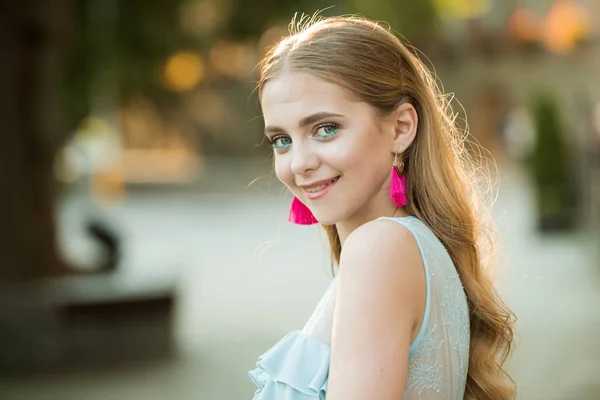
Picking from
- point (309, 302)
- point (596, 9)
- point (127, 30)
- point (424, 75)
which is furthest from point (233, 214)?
point (424, 75)

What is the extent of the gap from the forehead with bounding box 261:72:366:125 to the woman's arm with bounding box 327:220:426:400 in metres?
0.26

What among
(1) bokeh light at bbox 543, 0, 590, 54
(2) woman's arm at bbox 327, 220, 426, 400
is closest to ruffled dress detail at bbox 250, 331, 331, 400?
(2) woman's arm at bbox 327, 220, 426, 400

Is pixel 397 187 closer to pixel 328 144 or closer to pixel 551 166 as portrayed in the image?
pixel 328 144

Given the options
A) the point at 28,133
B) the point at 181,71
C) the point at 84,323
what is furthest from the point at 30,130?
the point at 181,71

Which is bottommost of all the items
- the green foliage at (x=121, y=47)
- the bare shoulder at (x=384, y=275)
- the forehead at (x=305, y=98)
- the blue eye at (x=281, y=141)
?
Answer: the bare shoulder at (x=384, y=275)

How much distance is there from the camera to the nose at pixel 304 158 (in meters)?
1.86

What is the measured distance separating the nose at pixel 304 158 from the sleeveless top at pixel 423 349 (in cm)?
19

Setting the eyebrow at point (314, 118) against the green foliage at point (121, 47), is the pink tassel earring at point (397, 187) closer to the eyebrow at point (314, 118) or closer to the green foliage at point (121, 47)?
the eyebrow at point (314, 118)

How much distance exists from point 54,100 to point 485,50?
125 ft

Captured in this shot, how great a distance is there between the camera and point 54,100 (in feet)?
34.2

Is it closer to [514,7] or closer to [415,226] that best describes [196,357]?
[415,226]

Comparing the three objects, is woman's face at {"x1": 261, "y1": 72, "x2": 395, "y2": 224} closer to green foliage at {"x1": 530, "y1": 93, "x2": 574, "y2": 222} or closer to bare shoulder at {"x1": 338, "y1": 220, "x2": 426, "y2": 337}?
bare shoulder at {"x1": 338, "y1": 220, "x2": 426, "y2": 337}

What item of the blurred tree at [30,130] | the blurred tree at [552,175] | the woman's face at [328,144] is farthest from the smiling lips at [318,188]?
the blurred tree at [552,175]

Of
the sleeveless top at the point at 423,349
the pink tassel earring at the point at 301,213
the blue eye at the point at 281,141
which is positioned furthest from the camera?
the pink tassel earring at the point at 301,213
